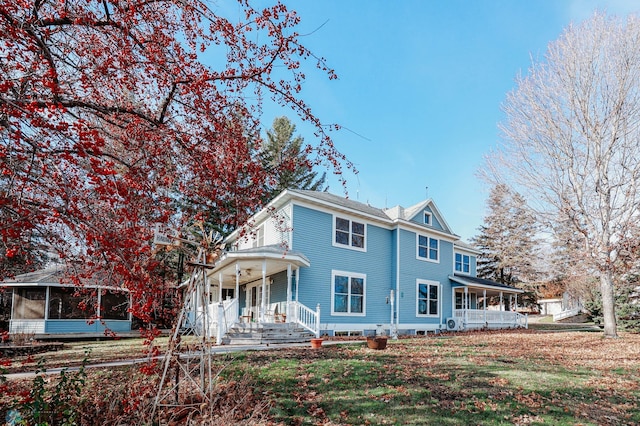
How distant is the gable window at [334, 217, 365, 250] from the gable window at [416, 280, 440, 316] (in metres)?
4.37

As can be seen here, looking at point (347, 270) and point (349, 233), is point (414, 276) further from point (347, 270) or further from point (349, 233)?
point (349, 233)

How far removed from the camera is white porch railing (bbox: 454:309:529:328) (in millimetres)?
22125

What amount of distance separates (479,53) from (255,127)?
1008cm

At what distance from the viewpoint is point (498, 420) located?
218 inches

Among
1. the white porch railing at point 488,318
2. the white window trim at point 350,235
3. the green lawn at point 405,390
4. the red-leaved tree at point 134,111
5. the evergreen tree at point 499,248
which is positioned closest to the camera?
the red-leaved tree at point 134,111

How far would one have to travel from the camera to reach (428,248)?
833 inches

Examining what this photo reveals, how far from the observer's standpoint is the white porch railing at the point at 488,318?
22125 mm

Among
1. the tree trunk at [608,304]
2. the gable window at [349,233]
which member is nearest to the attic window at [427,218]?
the gable window at [349,233]

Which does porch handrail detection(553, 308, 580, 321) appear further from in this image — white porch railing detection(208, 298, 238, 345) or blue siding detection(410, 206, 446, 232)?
white porch railing detection(208, 298, 238, 345)

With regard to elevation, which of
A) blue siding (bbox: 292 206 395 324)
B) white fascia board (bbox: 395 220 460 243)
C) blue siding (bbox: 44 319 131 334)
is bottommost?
blue siding (bbox: 44 319 131 334)

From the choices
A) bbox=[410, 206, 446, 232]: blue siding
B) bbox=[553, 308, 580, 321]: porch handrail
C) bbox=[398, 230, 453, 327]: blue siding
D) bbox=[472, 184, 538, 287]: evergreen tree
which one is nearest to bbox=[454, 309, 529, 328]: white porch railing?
bbox=[398, 230, 453, 327]: blue siding

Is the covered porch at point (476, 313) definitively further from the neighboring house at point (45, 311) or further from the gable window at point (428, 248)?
the neighboring house at point (45, 311)

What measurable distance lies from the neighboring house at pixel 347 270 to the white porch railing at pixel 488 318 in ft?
0.24

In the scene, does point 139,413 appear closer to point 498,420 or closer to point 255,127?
point 255,127
